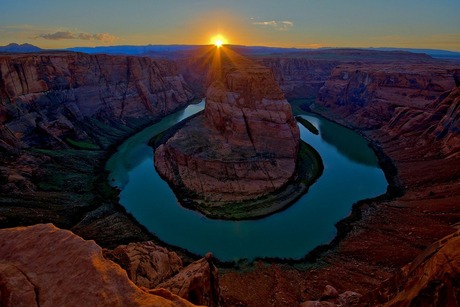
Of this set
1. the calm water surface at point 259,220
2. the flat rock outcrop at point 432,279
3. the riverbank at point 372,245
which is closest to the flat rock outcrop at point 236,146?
the calm water surface at point 259,220

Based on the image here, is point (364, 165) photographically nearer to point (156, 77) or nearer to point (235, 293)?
point (235, 293)

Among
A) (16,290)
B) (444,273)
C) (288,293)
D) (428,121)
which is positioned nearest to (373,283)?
(288,293)

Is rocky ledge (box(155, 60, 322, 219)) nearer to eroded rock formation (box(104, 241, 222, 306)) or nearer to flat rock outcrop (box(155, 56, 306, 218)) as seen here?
flat rock outcrop (box(155, 56, 306, 218))

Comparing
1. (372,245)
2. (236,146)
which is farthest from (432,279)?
(236,146)

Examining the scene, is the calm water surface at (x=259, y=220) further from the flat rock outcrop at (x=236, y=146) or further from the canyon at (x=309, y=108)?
the flat rock outcrop at (x=236, y=146)

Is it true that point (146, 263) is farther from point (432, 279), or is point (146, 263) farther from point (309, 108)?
point (309, 108)

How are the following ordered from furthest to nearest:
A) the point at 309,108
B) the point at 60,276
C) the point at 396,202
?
the point at 309,108 → the point at 396,202 → the point at 60,276
